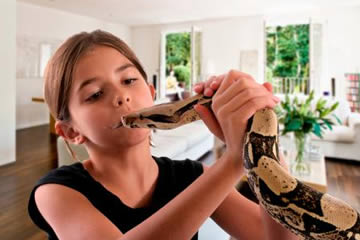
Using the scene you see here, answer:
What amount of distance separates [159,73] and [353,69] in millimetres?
5694

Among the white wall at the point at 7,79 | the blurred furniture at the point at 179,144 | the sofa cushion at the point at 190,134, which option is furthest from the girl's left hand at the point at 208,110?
the white wall at the point at 7,79

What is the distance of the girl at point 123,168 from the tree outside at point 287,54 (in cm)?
920

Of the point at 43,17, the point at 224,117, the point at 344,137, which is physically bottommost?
the point at 344,137

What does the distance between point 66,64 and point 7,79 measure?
425 centimetres

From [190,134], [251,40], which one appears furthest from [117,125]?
[251,40]

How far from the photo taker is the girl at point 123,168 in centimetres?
54

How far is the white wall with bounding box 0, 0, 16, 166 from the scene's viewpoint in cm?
420

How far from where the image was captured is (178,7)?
7512 millimetres

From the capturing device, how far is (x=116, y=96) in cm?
69

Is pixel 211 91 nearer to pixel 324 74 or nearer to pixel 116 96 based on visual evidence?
pixel 116 96

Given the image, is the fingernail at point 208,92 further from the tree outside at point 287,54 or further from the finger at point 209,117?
the tree outside at point 287,54

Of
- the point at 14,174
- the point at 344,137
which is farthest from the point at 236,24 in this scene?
the point at 14,174

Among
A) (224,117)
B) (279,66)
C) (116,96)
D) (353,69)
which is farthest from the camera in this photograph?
(279,66)

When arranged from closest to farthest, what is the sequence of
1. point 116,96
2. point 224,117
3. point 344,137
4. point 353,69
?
1. point 224,117
2. point 116,96
3. point 344,137
4. point 353,69
